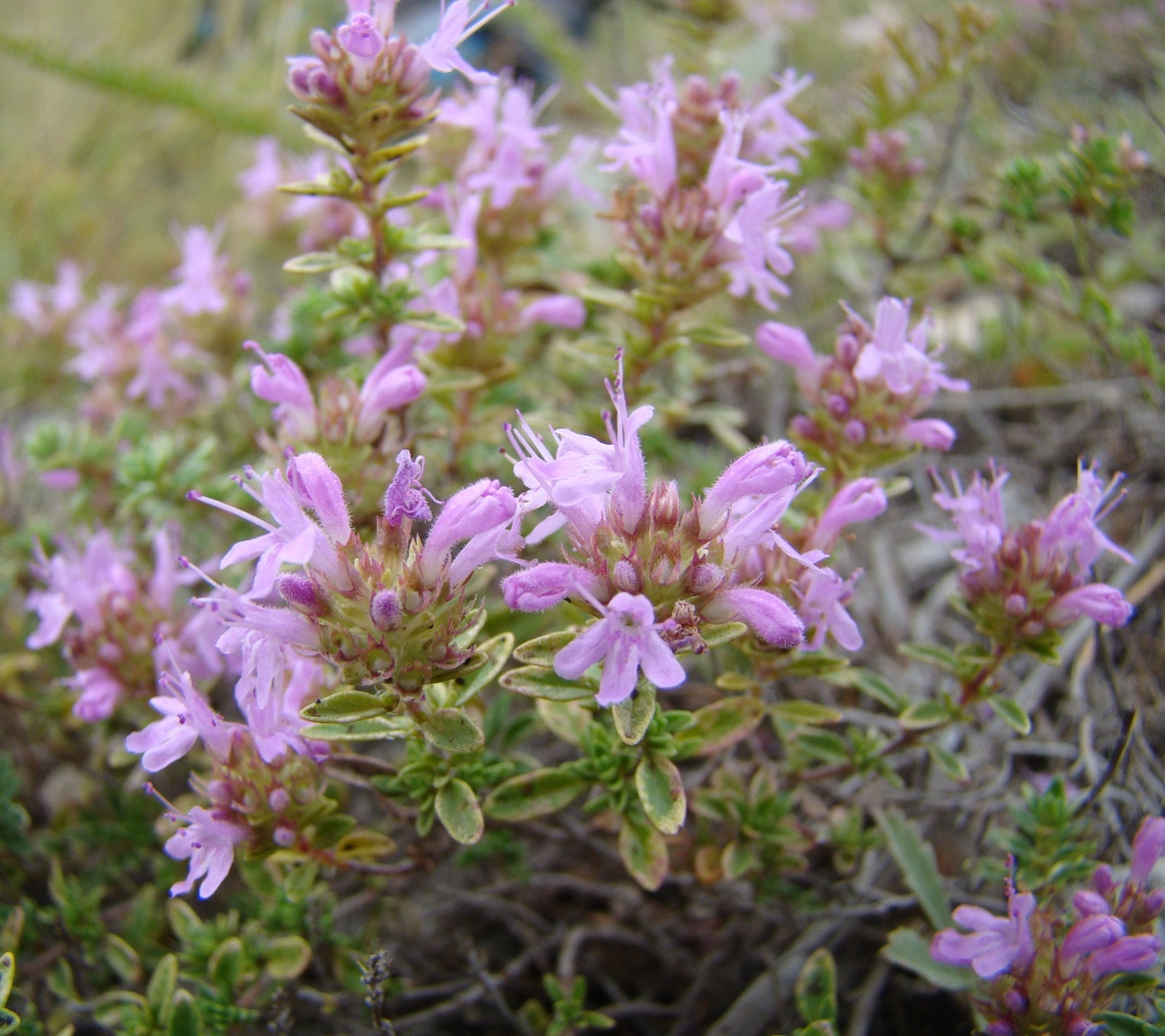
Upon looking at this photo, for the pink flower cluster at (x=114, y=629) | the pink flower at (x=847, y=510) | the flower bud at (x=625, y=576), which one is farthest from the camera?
the pink flower cluster at (x=114, y=629)

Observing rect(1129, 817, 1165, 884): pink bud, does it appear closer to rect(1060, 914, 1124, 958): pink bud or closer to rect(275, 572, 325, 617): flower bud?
rect(1060, 914, 1124, 958): pink bud

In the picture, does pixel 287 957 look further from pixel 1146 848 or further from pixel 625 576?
pixel 1146 848

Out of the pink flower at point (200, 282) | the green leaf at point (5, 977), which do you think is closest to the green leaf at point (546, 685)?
the green leaf at point (5, 977)

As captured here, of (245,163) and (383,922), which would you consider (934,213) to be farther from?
(245,163)

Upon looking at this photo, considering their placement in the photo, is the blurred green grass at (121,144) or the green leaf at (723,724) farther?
the blurred green grass at (121,144)

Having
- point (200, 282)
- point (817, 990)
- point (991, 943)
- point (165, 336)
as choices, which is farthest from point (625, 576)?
point (165, 336)

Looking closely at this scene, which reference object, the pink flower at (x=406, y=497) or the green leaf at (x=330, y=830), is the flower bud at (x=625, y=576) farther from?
the green leaf at (x=330, y=830)

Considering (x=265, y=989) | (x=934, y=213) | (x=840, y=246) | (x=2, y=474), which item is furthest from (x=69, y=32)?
(x=265, y=989)

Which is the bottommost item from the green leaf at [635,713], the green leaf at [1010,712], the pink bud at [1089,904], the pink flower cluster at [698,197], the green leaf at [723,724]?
the pink bud at [1089,904]
